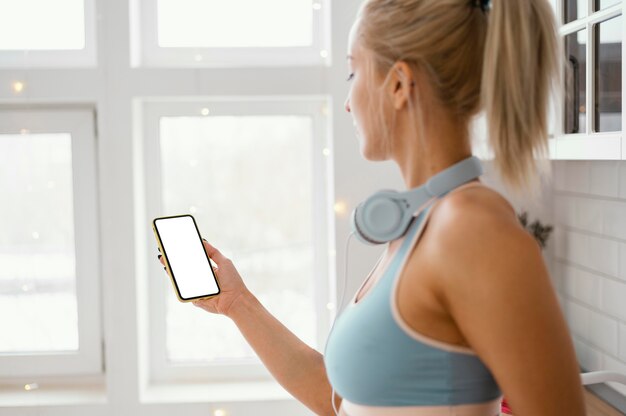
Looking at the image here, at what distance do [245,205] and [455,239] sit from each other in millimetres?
1392

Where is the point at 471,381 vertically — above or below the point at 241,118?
below

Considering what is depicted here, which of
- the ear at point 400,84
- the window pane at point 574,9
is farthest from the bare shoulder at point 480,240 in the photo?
the window pane at point 574,9

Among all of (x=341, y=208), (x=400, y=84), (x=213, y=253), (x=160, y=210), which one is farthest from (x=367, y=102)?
(x=160, y=210)

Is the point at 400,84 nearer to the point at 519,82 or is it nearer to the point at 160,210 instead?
the point at 519,82

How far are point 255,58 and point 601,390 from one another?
1243 mm

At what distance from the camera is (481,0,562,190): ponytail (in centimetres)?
80

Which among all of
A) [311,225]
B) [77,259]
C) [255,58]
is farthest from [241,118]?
[77,259]

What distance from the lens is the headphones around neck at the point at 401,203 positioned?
881mm

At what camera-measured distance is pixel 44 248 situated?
204cm

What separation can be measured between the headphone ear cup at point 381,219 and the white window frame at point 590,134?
523 mm

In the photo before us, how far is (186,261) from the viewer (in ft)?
4.27

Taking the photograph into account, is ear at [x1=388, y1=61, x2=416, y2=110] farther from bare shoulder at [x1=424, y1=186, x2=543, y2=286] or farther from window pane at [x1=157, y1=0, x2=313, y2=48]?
window pane at [x1=157, y1=0, x2=313, y2=48]

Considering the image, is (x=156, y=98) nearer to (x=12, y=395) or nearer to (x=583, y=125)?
(x=12, y=395)

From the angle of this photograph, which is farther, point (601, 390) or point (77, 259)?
point (77, 259)
